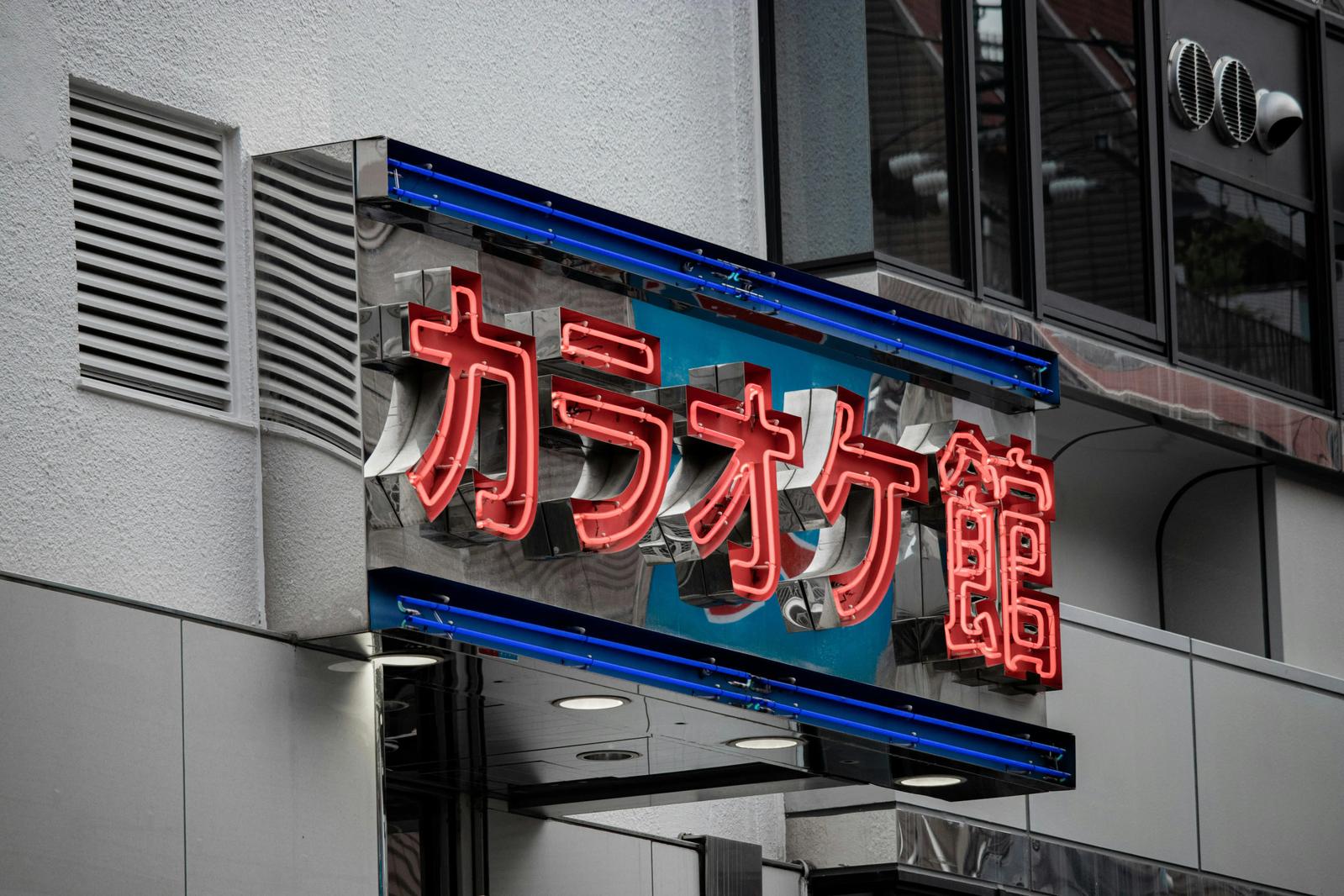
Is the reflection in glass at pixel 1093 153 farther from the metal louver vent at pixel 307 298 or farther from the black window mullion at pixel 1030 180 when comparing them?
the metal louver vent at pixel 307 298

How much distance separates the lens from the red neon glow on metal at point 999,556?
12430 millimetres

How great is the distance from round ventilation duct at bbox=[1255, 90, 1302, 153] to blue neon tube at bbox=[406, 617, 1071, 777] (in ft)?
22.0

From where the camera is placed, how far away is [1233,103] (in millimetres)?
17500

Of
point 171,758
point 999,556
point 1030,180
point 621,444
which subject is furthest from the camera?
point 1030,180

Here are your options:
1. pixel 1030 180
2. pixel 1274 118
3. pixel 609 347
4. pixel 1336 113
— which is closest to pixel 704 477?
pixel 609 347

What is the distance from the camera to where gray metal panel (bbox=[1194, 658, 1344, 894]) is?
16219mm

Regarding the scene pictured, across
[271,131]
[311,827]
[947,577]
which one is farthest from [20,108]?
[947,577]

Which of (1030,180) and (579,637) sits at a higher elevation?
(1030,180)

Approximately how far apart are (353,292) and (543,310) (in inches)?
36.9

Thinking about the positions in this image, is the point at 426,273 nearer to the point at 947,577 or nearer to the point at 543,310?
the point at 543,310

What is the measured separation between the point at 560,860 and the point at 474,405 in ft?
10.9

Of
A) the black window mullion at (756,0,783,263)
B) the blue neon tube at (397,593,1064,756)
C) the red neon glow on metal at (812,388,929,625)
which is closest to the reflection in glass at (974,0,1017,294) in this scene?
the black window mullion at (756,0,783,263)

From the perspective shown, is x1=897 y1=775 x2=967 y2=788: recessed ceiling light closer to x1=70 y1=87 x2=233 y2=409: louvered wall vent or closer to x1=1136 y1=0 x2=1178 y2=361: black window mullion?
x1=70 y1=87 x2=233 y2=409: louvered wall vent

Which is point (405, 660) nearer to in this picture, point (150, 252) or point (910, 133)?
point (150, 252)
